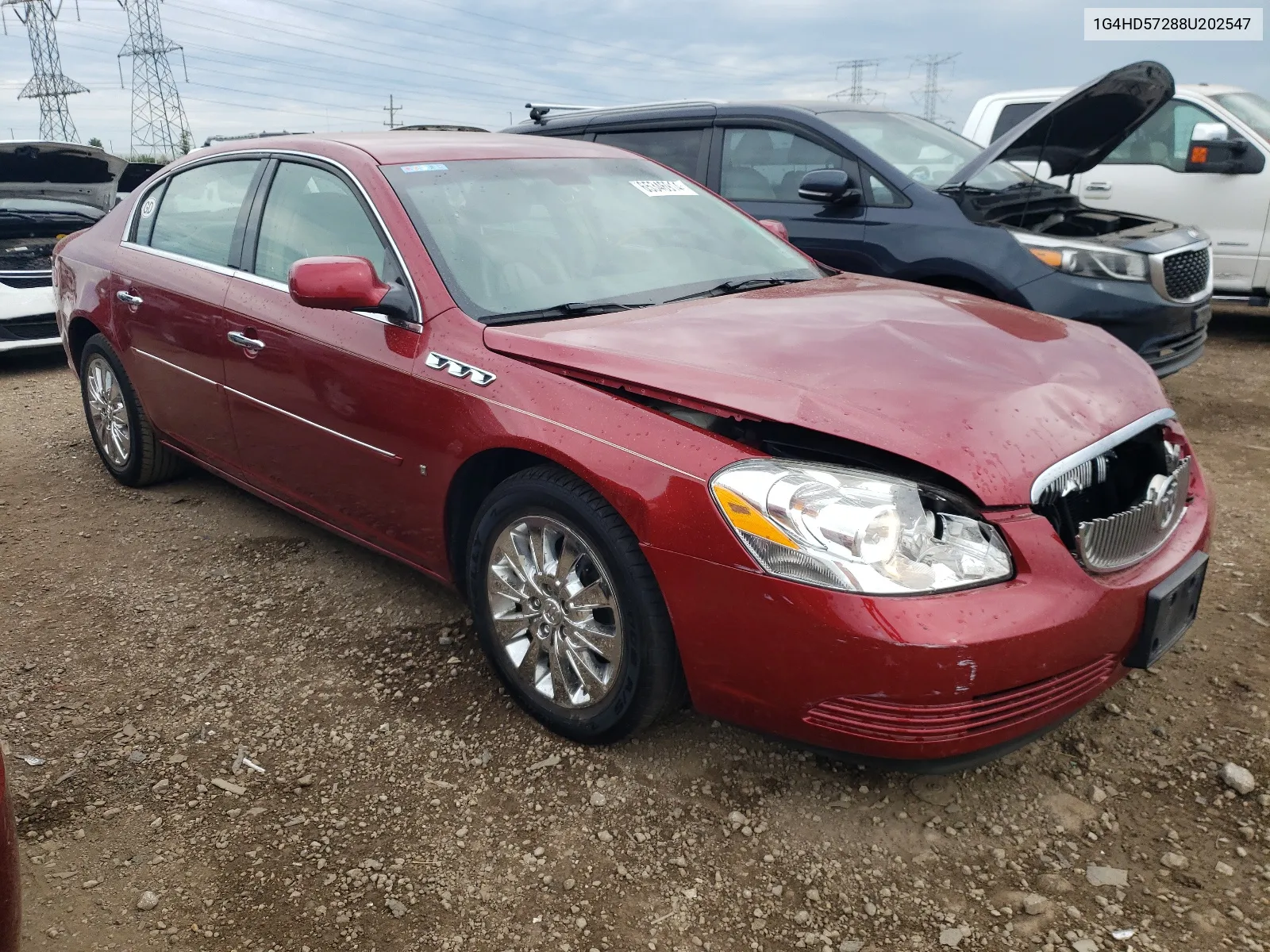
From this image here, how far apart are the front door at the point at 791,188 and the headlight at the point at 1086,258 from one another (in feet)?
2.73

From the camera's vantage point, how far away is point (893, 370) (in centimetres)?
241

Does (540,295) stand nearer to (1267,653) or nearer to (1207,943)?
(1207,943)

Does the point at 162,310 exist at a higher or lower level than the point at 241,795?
higher

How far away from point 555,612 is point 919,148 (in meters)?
4.31

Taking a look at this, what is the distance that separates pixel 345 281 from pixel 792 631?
1.59 m

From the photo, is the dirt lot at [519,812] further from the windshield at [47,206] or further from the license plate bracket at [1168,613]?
the windshield at [47,206]

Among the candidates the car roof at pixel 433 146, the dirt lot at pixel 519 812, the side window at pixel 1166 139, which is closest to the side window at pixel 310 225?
the car roof at pixel 433 146

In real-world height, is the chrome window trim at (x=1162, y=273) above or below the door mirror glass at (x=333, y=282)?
below

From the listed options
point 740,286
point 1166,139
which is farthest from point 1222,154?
point 740,286

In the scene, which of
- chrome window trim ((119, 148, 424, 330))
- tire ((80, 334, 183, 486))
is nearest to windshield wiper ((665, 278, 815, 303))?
chrome window trim ((119, 148, 424, 330))

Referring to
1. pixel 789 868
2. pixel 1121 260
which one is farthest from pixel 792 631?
pixel 1121 260

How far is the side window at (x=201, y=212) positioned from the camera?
387cm

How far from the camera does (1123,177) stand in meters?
7.91

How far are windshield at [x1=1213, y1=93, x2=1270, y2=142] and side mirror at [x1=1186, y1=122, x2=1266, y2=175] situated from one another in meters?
0.27
